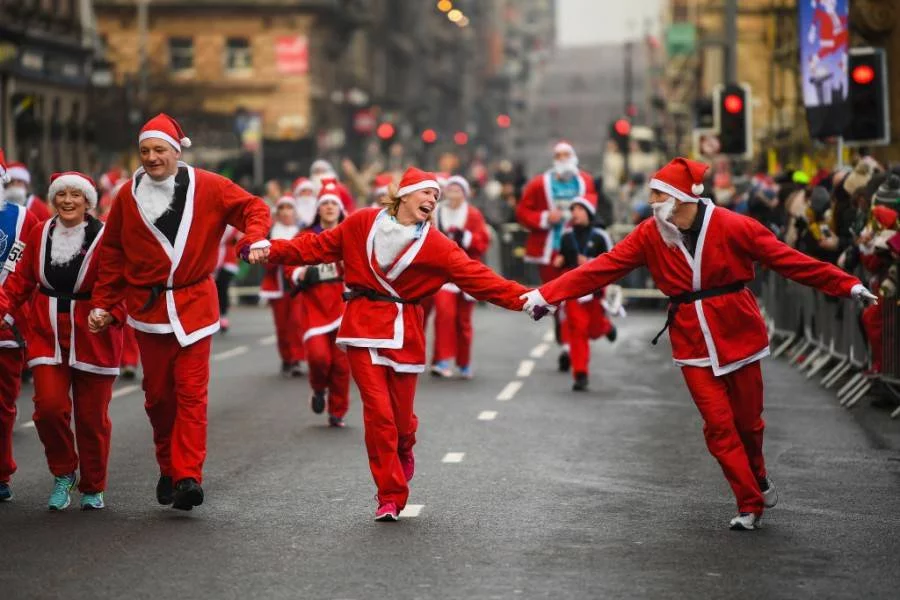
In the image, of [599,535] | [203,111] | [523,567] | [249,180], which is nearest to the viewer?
[523,567]

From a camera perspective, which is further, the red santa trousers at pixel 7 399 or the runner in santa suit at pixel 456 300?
the runner in santa suit at pixel 456 300

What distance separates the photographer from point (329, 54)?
74.2 meters

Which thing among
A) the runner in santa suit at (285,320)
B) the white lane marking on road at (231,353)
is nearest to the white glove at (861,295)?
the runner in santa suit at (285,320)

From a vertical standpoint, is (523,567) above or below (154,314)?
below

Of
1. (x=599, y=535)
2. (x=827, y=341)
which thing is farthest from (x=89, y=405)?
(x=827, y=341)

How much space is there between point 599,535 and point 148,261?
104 inches

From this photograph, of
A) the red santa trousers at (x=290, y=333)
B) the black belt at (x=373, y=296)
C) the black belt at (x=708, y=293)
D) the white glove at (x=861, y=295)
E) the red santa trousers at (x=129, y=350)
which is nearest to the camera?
the white glove at (x=861, y=295)

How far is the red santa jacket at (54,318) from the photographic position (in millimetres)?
10625

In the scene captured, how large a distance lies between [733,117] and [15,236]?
20.4 meters

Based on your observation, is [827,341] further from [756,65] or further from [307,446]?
[756,65]

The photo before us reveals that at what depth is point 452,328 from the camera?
19.4 meters

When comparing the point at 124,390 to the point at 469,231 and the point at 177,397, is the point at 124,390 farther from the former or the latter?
the point at 177,397

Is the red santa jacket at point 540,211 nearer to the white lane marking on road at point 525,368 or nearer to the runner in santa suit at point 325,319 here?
the white lane marking on road at point 525,368

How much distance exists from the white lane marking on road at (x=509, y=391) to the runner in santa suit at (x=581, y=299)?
0.52m
